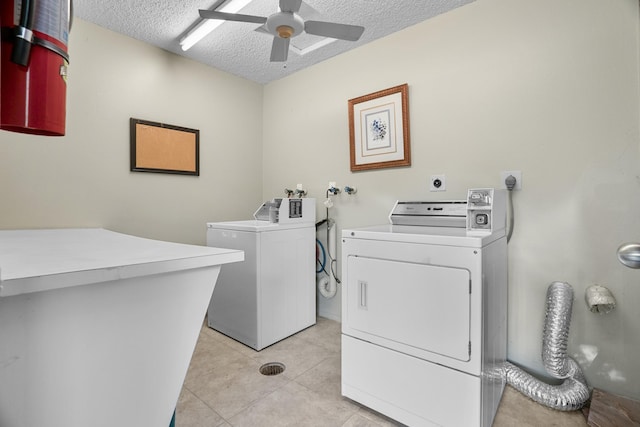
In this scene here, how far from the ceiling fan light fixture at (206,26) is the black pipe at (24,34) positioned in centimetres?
189

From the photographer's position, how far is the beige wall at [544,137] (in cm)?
168

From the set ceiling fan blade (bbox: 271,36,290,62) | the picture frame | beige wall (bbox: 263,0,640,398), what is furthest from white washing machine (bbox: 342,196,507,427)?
ceiling fan blade (bbox: 271,36,290,62)

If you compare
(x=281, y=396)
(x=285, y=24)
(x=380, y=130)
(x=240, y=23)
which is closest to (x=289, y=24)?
(x=285, y=24)

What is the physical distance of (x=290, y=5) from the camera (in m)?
1.59

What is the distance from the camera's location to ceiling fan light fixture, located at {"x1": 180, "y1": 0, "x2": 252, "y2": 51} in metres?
2.02

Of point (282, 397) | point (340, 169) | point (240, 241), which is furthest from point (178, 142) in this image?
point (282, 397)

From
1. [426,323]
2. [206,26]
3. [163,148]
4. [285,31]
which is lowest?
[426,323]

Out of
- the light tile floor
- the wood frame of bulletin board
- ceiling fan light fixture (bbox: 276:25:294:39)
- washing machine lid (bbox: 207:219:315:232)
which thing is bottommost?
the light tile floor

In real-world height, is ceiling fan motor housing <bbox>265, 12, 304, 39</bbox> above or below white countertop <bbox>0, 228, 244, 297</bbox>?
above

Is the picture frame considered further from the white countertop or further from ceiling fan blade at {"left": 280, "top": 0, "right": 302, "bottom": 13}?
the white countertop

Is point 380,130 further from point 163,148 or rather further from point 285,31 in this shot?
point 163,148

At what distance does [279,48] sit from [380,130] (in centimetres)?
106

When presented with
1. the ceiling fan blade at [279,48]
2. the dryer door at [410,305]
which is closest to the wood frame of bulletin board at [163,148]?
the ceiling fan blade at [279,48]

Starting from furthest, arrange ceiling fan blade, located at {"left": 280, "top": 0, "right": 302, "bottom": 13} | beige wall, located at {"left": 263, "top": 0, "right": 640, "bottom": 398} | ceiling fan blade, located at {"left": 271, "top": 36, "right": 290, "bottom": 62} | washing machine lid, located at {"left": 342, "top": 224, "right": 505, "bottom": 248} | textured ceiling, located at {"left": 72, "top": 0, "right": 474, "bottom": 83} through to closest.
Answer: textured ceiling, located at {"left": 72, "top": 0, "right": 474, "bottom": 83} → ceiling fan blade, located at {"left": 271, "top": 36, "right": 290, "bottom": 62} → beige wall, located at {"left": 263, "top": 0, "right": 640, "bottom": 398} → ceiling fan blade, located at {"left": 280, "top": 0, "right": 302, "bottom": 13} → washing machine lid, located at {"left": 342, "top": 224, "right": 505, "bottom": 248}
